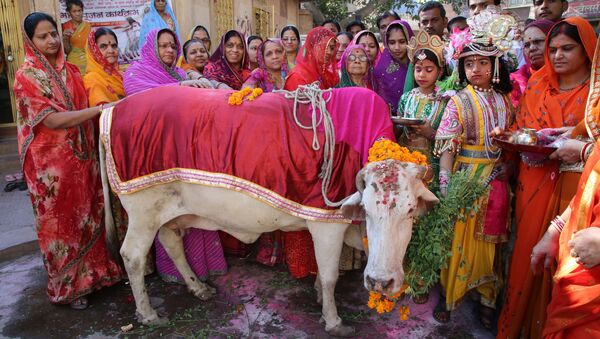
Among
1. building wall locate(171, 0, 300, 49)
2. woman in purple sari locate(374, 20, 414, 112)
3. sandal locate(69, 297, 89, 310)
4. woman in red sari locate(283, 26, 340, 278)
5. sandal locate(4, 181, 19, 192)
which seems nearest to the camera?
sandal locate(69, 297, 89, 310)

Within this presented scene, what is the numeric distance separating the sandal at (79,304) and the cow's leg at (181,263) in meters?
0.74

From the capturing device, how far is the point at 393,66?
407 centimetres

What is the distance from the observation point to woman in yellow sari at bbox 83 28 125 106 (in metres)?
3.53

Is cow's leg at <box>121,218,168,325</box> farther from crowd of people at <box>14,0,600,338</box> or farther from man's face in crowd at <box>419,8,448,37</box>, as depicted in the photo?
man's face in crowd at <box>419,8,448,37</box>

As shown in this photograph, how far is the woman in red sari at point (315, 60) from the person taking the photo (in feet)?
12.4

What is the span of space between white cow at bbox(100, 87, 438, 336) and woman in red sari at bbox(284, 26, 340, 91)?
4.27 feet

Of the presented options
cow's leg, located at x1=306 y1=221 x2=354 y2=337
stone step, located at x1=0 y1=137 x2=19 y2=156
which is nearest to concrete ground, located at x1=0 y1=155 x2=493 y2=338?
cow's leg, located at x1=306 y1=221 x2=354 y2=337

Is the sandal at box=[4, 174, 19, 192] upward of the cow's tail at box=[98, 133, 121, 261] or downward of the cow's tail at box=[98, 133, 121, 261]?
downward

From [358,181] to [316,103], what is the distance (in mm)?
701

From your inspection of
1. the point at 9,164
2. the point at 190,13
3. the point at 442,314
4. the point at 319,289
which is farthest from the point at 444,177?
the point at 190,13

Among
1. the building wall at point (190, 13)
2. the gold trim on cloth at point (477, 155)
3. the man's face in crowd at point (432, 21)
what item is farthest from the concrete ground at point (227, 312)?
the building wall at point (190, 13)

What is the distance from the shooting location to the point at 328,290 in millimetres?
3045

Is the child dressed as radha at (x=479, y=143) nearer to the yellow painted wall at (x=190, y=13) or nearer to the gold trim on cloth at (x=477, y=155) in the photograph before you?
the gold trim on cloth at (x=477, y=155)

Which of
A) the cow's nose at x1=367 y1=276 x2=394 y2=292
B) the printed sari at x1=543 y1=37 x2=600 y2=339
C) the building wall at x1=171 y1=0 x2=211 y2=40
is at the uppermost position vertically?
the building wall at x1=171 y1=0 x2=211 y2=40
